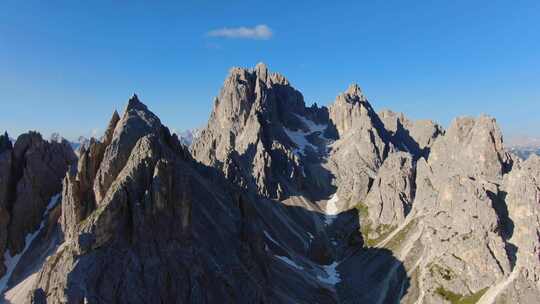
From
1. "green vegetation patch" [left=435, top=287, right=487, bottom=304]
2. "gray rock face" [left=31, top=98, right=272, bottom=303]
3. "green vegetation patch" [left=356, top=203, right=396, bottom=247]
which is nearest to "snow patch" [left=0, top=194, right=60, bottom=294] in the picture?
"gray rock face" [left=31, top=98, right=272, bottom=303]

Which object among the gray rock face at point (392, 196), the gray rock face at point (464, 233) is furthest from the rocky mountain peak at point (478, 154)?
the gray rock face at point (392, 196)

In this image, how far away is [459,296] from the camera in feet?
342

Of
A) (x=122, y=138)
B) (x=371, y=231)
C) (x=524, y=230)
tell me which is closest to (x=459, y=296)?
(x=524, y=230)

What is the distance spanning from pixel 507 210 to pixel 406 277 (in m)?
33.4

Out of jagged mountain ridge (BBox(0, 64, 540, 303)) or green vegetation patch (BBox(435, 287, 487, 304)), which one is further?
green vegetation patch (BBox(435, 287, 487, 304))

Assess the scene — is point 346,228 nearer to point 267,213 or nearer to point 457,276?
point 267,213

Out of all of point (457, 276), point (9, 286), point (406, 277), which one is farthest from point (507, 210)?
point (9, 286)

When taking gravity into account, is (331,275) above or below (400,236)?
below

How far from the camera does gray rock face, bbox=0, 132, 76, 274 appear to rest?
85.2 metres

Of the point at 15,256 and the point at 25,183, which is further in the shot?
the point at 25,183

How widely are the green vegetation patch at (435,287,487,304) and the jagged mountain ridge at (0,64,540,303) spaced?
1.04 ft

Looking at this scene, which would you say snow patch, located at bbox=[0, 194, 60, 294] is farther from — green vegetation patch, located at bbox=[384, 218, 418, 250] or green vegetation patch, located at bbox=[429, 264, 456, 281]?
green vegetation patch, located at bbox=[384, 218, 418, 250]

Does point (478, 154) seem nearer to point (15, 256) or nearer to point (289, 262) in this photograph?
point (289, 262)

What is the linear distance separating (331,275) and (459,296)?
47.0m
